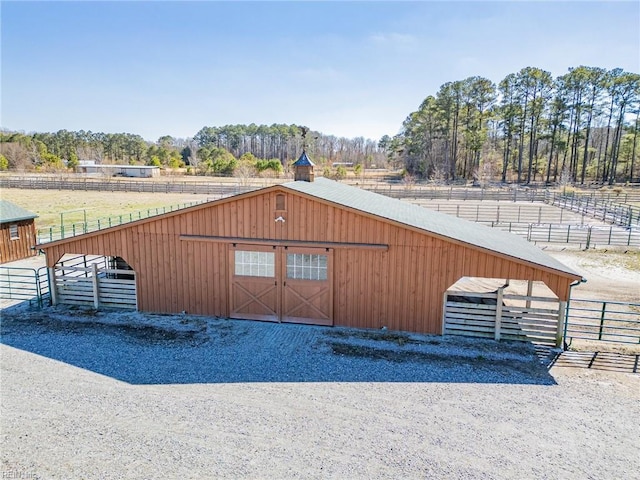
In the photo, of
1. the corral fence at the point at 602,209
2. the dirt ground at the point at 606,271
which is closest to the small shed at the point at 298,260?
the dirt ground at the point at 606,271

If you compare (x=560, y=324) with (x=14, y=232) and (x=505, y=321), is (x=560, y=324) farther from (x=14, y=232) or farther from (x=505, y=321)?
Result: (x=14, y=232)

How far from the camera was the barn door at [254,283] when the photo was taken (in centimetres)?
1124

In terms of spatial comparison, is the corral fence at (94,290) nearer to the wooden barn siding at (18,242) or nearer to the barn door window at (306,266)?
the barn door window at (306,266)

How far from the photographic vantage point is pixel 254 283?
1132 centimetres

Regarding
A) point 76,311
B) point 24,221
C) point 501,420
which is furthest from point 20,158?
point 501,420

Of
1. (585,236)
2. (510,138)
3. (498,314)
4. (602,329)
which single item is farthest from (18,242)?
(510,138)

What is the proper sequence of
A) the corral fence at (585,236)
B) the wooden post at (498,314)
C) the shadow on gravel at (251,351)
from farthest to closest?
the corral fence at (585,236), the wooden post at (498,314), the shadow on gravel at (251,351)

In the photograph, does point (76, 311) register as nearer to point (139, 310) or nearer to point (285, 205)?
point (139, 310)

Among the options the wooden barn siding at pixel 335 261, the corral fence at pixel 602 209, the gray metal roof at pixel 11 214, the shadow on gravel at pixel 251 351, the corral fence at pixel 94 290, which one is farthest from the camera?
the corral fence at pixel 602 209

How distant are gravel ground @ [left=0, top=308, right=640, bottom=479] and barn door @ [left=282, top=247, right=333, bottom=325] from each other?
851 mm

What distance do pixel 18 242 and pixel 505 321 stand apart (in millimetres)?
19092

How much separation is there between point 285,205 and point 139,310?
512cm

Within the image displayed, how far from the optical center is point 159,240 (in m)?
11.6

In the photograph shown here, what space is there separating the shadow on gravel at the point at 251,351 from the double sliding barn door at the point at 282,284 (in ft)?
1.14
